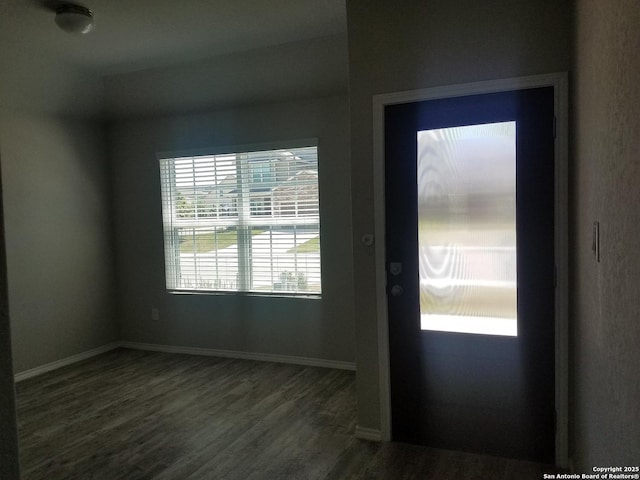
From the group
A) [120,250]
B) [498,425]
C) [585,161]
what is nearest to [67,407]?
[120,250]

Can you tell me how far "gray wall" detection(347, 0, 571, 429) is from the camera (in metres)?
2.42

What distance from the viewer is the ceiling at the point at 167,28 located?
3.04 meters

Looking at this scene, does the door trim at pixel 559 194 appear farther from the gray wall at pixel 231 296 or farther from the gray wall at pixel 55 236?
the gray wall at pixel 55 236

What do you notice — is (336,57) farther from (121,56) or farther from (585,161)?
(585,161)

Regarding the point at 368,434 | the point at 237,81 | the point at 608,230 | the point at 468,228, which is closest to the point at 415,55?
the point at 468,228

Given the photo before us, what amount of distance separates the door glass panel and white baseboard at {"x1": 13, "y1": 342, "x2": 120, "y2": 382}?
3.69 meters

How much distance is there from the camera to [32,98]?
4133 mm

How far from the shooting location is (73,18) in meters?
2.99

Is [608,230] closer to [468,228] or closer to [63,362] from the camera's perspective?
[468,228]

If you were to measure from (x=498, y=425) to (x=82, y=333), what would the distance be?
4.18 meters

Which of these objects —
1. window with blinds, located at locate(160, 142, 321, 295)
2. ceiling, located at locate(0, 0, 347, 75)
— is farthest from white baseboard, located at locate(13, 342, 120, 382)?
ceiling, located at locate(0, 0, 347, 75)

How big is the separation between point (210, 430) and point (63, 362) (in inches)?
93.7

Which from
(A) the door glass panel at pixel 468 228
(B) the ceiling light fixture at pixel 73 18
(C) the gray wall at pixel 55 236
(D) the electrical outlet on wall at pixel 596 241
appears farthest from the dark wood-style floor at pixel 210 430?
(B) the ceiling light fixture at pixel 73 18

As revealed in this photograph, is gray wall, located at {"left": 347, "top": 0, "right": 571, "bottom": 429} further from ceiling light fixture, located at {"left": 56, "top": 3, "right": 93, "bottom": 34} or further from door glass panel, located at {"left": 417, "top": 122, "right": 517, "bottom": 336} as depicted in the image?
ceiling light fixture, located at {"left": 56, "top": 3, "right": 93, "bottom": 34}
